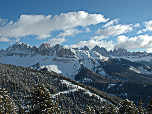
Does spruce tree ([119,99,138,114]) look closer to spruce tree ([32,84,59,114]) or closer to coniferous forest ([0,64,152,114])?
coniferous forest ([0,64,152,114])

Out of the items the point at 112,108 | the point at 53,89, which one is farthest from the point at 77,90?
the point at 112,108

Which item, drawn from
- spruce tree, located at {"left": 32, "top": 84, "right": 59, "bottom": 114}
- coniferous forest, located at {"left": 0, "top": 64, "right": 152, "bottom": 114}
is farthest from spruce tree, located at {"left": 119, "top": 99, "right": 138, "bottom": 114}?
spruce tree, located at {"left": 32, "top": 84, "right": 59, "bottom": 114}

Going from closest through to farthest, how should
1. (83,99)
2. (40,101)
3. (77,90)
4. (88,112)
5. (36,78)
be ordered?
1. (40,101)
2. (88,112)
3. (83,99)
4. (77,90)
5. (36,78)

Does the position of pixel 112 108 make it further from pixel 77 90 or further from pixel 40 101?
pixel 77 90

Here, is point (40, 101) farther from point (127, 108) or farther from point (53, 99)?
point (53, 99)

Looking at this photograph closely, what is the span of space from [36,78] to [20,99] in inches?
2526

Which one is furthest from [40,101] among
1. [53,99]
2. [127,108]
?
[53,99]

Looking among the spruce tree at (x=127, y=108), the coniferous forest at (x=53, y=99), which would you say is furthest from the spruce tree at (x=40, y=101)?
the spruce tree at (x=127, y=108)

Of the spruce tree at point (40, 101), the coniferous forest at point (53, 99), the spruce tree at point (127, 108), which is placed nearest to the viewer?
the spruce tree at point (40, 101)

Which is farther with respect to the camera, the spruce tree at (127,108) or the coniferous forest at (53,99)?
the spruce tree at (127,108)

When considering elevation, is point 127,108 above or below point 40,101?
below

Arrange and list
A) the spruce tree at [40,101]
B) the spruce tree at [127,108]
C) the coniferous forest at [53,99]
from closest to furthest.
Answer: the spruce tree at [40,101] → the coniferous forest at [53,99] → the spruce tree at [127,108]

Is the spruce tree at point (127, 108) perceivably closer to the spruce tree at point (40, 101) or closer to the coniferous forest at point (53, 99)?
the coniferous forest at point (53, 99)

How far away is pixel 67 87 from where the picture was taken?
185375 mm
